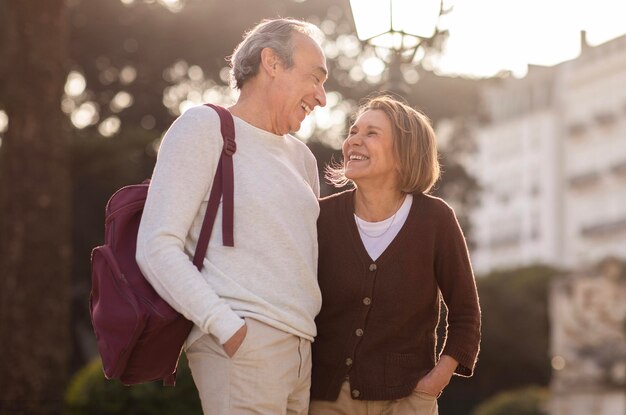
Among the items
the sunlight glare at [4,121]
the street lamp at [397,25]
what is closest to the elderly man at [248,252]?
the street lamp at [397,25]

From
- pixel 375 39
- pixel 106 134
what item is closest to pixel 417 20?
pixel 375 39

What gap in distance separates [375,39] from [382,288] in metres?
3.27

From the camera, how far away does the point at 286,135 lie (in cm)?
485

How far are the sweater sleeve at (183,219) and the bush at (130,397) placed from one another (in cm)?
872

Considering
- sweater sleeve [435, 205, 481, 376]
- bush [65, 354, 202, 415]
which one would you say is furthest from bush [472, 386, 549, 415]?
sweater sleeve [435, 205, 481, 376]

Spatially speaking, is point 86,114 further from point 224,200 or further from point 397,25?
point 224,200

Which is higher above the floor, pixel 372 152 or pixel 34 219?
→ pixel 372 152

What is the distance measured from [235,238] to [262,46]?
0.73m

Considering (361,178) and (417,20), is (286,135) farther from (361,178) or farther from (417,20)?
(417,20)

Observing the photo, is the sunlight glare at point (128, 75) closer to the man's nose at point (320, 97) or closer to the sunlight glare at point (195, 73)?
the sunlight glare at point (195, 73)

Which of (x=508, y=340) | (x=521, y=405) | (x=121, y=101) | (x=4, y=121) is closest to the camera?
(x=4, y=121)

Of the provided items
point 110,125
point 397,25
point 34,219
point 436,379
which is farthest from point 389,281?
point 110,125

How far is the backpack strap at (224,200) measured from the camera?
174 inches

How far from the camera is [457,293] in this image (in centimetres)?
493
